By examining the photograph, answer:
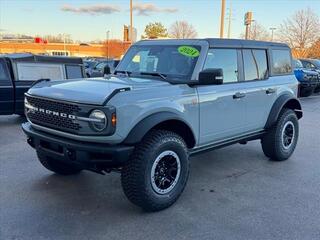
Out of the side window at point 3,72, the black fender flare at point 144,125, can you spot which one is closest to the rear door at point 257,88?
the black fender flare at point 144,125

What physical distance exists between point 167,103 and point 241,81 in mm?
1606

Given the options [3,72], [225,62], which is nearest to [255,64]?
[225,62]

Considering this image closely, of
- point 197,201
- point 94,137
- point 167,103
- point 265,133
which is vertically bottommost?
point 197,201

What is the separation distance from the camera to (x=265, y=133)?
5.86m

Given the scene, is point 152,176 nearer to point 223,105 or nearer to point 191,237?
point 191,237

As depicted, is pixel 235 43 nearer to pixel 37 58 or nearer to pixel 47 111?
pixel 47 111

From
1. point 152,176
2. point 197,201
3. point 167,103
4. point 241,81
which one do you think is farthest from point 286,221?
point 241,81

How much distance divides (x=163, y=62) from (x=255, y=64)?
5.03ft

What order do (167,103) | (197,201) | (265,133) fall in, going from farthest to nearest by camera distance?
(265,133), (197,201), (167,103)

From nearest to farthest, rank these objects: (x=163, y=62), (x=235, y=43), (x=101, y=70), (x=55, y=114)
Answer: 1. (x=55, y=114)
2. (x=163, y=62)
3. (x=235, y=43)
4. (x=101, y=70)

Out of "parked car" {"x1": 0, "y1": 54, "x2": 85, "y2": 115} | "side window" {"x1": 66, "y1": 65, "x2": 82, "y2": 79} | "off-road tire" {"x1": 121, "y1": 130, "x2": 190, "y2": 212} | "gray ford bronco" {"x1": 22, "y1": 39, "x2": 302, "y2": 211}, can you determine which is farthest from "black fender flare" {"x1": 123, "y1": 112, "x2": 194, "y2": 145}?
"side window" {"x1": 66, "y1": 65, "x2": 82, "y2": 79}

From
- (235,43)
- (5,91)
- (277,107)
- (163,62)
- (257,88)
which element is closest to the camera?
(163,62)

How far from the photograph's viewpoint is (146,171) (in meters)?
3.81

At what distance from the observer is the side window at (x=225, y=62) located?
15.6 feet
